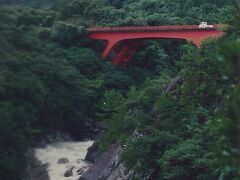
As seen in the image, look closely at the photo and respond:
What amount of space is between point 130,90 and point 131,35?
1149cm

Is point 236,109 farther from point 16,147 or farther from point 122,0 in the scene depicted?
point 122,0

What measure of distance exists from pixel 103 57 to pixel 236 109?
35.5 meters

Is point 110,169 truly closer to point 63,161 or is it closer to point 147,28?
point 63,161

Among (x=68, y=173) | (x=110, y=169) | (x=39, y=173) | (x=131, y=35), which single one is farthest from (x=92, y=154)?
(x=131, y=35)

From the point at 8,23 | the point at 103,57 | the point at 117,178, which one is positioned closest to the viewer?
the point at 117,178

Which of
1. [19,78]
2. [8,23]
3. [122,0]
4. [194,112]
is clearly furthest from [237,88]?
[122,0]

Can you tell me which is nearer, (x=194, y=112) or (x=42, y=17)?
(x=194, y=112)

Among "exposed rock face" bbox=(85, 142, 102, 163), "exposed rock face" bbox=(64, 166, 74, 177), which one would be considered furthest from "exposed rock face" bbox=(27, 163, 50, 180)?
"exposed rock face" bbox=(85, 142, 102, 163)

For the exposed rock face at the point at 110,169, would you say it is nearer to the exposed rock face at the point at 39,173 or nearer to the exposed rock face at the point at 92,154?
the exposed rock face at the point at 39,173

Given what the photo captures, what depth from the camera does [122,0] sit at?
A: 48.1 metres

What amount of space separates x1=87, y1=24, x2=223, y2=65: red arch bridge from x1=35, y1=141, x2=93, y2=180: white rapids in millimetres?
9081

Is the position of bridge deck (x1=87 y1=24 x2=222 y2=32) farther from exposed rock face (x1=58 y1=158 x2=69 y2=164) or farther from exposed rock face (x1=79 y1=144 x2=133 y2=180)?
exposed rock face (x1=79 y1=144 x2=133 y2=180)

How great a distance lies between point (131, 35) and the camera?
38.2 metres

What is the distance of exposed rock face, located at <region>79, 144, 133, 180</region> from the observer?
1614 cm
